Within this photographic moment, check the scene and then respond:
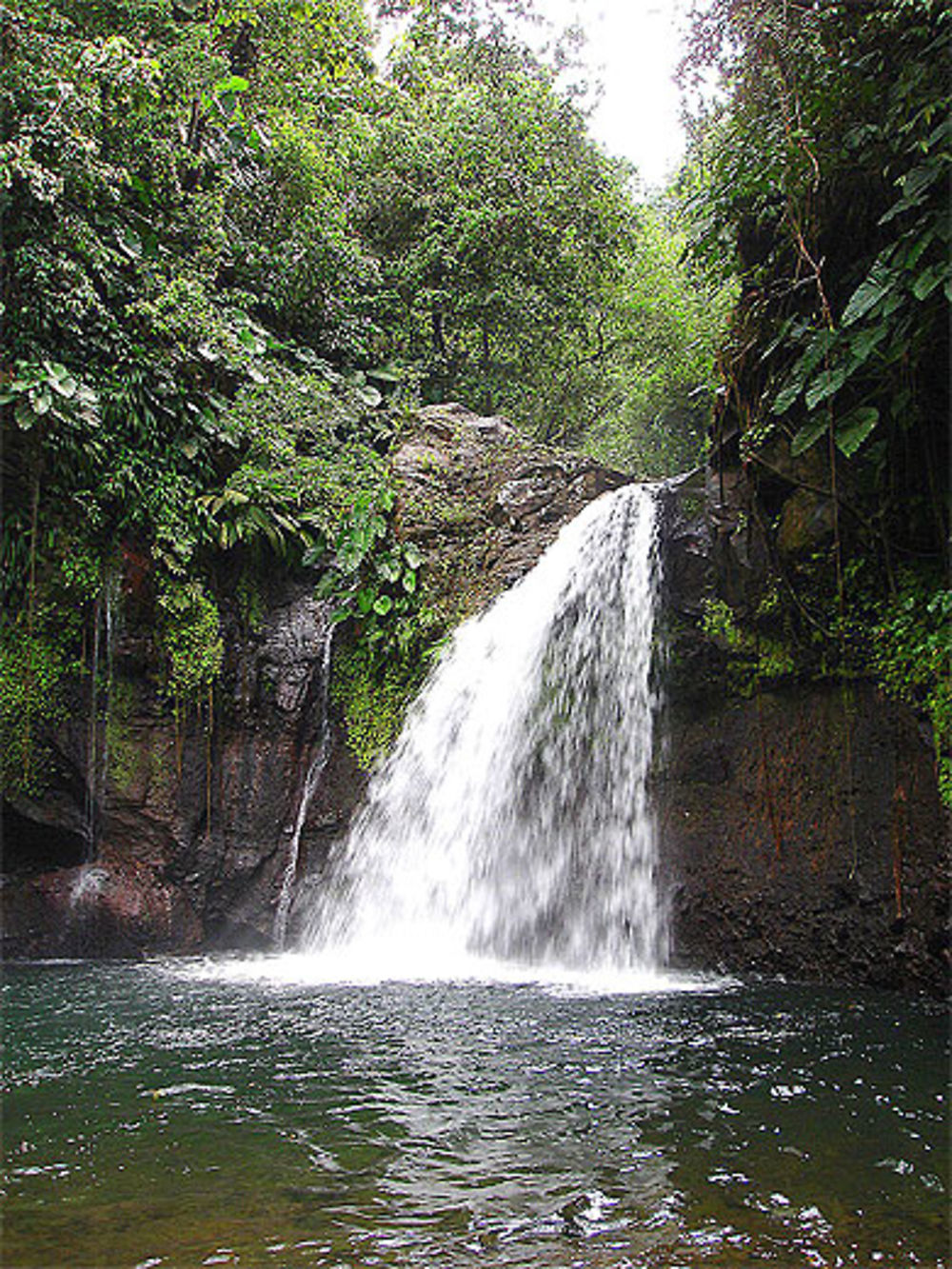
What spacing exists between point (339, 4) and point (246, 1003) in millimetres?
13215

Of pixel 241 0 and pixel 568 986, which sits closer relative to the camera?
pixel 568 986

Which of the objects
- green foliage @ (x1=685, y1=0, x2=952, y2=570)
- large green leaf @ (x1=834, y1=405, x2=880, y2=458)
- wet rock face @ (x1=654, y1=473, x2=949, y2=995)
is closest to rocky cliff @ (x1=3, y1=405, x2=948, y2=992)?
wet rock face @ (x1=654, y1=473, x2=949, y2=995)

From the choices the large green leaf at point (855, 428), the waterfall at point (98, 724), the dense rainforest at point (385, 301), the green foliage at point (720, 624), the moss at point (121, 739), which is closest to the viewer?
the large green leaf at point (855, 428)

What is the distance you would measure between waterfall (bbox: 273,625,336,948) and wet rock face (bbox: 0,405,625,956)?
4 cm

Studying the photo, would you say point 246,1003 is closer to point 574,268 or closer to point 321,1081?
point 321,1081

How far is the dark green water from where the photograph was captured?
2312 mm

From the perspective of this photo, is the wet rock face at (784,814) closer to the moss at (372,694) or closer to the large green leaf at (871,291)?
the large green leaf at (871,291)

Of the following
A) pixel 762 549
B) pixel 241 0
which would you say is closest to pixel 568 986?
pixel 762 549

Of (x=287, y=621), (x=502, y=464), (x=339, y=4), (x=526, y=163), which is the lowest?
(x=287, y=621)

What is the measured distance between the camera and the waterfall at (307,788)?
8359 mm

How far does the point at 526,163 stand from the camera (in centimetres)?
1426

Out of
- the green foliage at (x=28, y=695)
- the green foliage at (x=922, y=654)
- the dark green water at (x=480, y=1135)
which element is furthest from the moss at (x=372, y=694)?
the green foliage at (x=922, y=654)

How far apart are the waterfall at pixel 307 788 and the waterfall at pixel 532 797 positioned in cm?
32

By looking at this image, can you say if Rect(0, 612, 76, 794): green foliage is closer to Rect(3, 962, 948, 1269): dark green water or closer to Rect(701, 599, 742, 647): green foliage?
Rect(3, 962, 948, 1269): dark green water
